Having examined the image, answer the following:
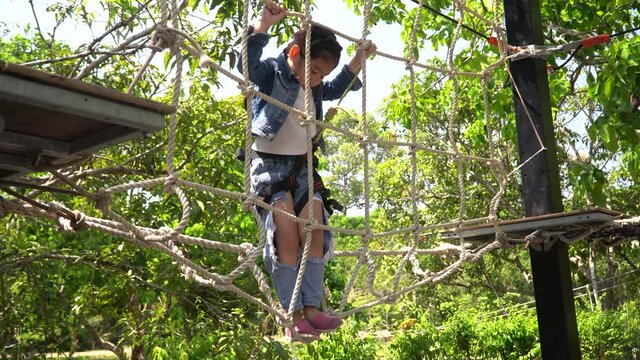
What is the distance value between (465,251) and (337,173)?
2489cm

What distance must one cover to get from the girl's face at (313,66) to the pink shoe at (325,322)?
61cm

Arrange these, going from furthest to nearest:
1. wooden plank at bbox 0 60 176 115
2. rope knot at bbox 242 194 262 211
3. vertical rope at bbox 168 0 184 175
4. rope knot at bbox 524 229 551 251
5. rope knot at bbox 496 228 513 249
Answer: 1. rope knot at bbox 496 228 513 249
2. rope knot at bbox 524 229 551 251
3. rope knot at bbox 242 194 262 211
4. vertical rope at bbox 168 0 184 175
5. wooden plank at bbox 0 60 176 115

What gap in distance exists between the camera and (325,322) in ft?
6.51

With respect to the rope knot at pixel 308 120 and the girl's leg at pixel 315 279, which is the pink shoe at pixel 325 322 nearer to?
the girl's leg at pixel 315 279

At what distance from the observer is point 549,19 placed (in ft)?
16.5

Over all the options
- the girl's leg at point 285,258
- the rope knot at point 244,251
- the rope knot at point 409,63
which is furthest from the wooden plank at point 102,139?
the rope knot at point 409,63

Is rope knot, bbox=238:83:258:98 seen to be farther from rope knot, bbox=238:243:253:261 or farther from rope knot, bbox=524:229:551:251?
rope knot, bbox=524:229:551:251

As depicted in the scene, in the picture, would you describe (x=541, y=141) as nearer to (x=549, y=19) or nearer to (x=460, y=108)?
(x=549, y=19)

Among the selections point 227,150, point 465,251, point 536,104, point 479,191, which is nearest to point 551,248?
point 465,251

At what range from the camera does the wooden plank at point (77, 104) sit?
112 cm

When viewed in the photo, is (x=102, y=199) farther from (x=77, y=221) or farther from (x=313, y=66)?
(x=313, y=66)

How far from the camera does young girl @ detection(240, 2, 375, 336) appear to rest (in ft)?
6.55

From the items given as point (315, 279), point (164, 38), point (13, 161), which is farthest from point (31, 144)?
point (315, 279)

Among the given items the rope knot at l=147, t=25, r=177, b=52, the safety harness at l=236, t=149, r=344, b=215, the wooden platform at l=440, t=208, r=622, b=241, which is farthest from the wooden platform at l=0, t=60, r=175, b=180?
the wooden platform at l=440, t=208, r=622, b=241
